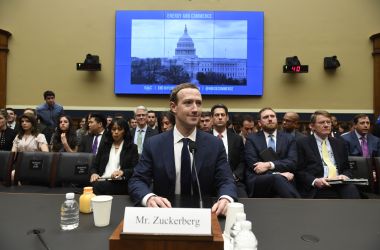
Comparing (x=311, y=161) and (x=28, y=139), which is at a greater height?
(x=28, y=139)

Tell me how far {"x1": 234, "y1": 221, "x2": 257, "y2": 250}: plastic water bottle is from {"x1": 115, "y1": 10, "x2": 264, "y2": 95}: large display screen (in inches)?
256

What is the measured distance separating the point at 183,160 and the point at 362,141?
3293 mm

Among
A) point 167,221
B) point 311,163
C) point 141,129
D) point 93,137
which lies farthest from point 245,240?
point 141,129

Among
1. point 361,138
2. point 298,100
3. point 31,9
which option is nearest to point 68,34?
point 31,9

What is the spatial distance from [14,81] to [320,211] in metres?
8.01

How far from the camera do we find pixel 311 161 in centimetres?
311

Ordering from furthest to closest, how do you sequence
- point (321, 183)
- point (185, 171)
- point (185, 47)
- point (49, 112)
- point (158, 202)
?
point (185, 47), point (49, 112), point (321, 183), point (185, 171), point (158, 202)

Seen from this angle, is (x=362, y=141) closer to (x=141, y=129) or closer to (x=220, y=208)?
(x=141, y=129)

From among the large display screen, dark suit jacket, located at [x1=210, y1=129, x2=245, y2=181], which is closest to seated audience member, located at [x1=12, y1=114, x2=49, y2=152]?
dark suit jacket, located at [x1=210, y1=129, x2=245, y2=181]

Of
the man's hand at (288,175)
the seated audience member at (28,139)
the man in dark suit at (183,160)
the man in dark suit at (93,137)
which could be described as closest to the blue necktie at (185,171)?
the man in dark suit at (183,160)

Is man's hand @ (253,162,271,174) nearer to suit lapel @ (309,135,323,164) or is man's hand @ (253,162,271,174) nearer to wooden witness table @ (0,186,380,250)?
suit lapel @ (309,135,323,164)

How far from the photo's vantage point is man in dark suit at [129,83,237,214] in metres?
1.71

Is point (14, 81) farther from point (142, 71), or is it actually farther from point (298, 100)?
point (298, 100)

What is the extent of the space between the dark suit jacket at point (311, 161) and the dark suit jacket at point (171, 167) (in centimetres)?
160
